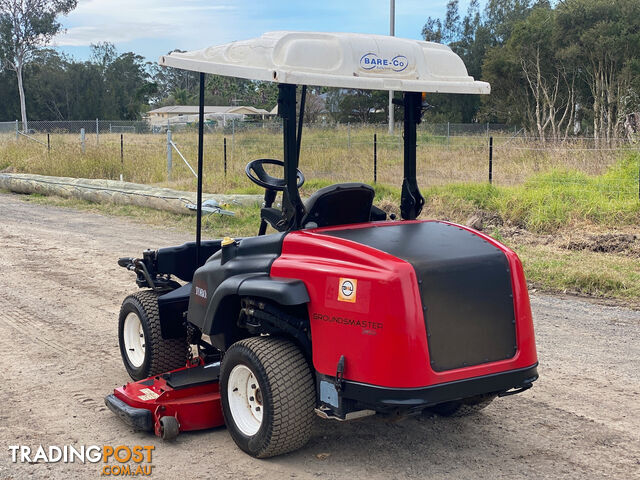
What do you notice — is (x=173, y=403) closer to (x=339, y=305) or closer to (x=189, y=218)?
(x=339, y=305)

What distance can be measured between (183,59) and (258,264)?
1.26 meters

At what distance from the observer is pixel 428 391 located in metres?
3.78

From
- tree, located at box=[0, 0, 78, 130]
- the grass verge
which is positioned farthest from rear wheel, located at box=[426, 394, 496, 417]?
tree, located at box=[0, 0, 78, 130]

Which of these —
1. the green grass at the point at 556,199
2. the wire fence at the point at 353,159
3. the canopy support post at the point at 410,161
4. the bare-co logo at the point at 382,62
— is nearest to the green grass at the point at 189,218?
the wire fence at the point at 353,159

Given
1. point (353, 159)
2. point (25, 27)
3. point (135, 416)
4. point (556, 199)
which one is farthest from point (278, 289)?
point (25, 27)

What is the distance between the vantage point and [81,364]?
19.8ft

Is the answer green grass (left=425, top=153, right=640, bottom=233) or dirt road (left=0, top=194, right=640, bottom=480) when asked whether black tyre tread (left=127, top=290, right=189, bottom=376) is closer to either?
dirt road (left=0, top=194, right=640, bottom=480)

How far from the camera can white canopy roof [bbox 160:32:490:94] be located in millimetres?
3992

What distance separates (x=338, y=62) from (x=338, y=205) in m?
0.89

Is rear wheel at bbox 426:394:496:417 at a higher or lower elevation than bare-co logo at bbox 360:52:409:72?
lower

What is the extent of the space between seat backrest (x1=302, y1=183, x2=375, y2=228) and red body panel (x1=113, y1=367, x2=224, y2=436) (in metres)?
1.22

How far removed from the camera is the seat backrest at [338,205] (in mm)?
4500

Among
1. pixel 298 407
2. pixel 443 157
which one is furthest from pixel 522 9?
pixel 298 407

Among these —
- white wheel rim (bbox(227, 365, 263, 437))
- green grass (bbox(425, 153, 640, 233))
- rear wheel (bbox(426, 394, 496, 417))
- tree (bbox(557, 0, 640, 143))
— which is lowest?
rear wheel (bbox(426, 394, 496, 417))
